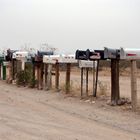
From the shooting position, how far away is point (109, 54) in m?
15.9

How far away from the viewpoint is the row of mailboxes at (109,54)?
1495 cm

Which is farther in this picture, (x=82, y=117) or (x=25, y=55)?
(x=25, y=55)

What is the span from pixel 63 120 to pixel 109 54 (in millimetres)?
3807

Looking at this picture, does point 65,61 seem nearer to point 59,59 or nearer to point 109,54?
point 59,59

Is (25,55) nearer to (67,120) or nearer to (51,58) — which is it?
(51,58)

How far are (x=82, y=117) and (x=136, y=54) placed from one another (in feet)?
8.75

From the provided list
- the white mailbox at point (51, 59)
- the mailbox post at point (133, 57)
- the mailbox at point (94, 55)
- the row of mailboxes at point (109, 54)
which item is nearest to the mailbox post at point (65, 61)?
the white mailbox at point (51, 59)

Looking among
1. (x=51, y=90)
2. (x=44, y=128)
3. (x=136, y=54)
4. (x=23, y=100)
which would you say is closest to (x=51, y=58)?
(x=51, y=90)

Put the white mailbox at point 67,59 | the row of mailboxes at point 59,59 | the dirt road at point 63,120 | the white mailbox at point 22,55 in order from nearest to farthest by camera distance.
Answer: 1. the dirt road at point 63,120
2. the white mailbox at point 67,59
3. the row of mailboxes at point 59,59
4. the white mailbox at point 22,55

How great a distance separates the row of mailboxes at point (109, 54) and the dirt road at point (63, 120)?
4.93 feet

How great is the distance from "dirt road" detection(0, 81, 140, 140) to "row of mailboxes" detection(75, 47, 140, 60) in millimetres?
1504

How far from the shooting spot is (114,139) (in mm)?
10086

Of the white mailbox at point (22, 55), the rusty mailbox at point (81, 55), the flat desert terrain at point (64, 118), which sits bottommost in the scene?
the flat desert terrain at point (64, 118)

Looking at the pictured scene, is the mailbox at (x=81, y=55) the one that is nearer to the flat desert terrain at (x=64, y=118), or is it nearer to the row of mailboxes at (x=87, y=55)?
the row of mailboxes at (x=87, y=55)
